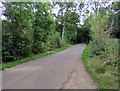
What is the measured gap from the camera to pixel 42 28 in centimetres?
1347

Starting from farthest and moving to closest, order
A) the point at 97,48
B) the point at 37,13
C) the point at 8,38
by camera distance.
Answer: the point at 37,13 → the point at 97,48 → the point at 8,38

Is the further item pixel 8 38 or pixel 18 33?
pixel 18 33

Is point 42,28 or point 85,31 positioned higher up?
point 85,31

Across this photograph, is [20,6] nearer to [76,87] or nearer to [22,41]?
[22,41]

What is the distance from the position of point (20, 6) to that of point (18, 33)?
2573mm

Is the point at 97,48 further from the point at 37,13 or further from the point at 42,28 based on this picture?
the point at 37,13

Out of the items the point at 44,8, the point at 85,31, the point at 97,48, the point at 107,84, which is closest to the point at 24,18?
the point at 44,8

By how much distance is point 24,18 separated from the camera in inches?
372

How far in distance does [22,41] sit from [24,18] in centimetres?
217

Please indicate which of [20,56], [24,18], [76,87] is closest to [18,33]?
[24,18]

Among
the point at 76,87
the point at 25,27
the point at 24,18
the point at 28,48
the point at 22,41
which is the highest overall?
the point at 24,18

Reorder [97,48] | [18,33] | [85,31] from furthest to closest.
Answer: [85,31], [97,48], [18,33]

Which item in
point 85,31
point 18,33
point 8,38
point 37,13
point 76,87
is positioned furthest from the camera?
point 85,31

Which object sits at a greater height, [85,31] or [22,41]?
[85,31]
